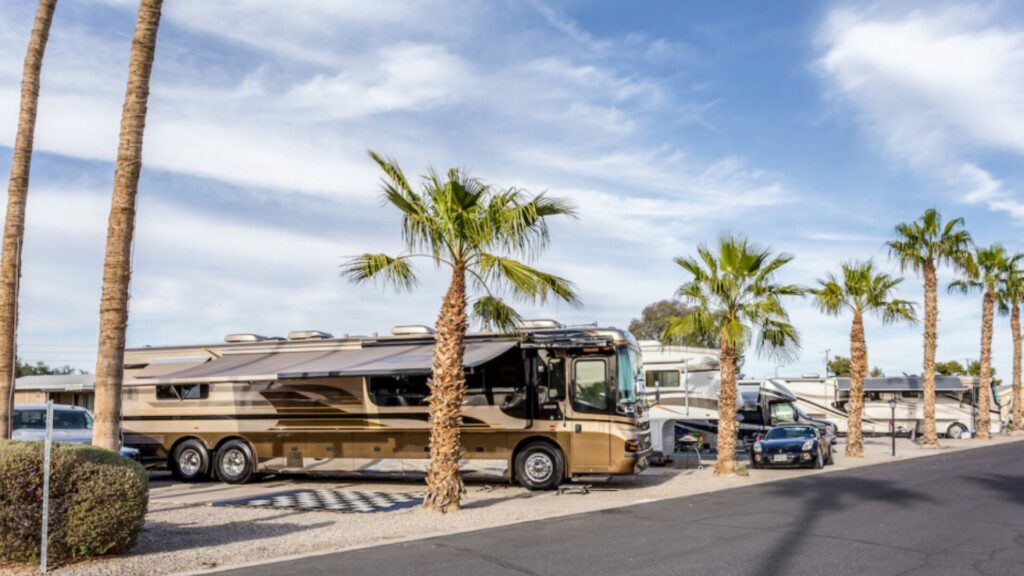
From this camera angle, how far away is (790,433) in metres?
25.8

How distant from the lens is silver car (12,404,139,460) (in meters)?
19.5

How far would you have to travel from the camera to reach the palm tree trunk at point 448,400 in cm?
1446

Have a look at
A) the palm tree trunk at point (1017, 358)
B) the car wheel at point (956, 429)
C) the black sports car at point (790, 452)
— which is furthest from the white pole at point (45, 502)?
the palm tree trunk at point (1017, 358)

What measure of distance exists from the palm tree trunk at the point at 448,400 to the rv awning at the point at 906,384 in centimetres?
3475

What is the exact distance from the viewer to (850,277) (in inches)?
1130

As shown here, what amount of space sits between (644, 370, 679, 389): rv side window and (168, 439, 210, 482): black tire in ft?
47.6

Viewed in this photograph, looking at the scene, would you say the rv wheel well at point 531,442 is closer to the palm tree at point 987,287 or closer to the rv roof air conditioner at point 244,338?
the rv roof air conditioner at point 244,338

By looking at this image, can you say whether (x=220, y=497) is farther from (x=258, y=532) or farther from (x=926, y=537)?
(x=926, y=537)

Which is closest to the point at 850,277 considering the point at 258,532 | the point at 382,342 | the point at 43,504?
the point at 382,342

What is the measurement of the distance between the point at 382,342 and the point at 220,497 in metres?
4.75

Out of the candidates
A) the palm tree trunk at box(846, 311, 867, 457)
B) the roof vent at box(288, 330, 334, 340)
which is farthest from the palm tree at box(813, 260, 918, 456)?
the roof vent at box(288, 330, 334, 340)

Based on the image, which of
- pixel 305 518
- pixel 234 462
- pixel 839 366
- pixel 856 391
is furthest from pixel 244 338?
pixel 839 366

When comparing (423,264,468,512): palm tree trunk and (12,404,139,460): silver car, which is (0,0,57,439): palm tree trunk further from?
(423,264,468,512): palm tree trunk

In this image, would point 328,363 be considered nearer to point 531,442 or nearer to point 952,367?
point 531,442
